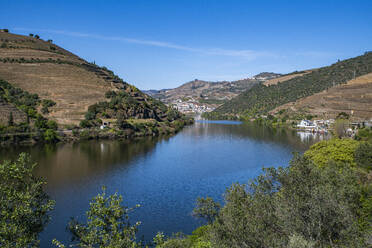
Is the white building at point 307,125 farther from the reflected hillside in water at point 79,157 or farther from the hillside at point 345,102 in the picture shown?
the reflected hillside in water at point 79,157

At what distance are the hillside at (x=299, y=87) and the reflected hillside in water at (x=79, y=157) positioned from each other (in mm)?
99891

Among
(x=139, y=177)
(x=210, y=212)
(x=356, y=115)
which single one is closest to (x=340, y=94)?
(x=356, y=115)

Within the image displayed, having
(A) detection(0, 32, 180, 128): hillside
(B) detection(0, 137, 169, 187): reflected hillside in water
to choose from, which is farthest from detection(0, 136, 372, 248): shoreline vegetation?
(A) detection(0, 32, 180, 128): hillside

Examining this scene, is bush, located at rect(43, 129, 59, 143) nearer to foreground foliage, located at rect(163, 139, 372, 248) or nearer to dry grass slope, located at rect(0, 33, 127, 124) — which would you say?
dry grass slope, located at rect(0, 33, 127, 124)

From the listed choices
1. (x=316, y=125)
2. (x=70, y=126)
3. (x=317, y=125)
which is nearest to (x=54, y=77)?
(x=70, y=126)

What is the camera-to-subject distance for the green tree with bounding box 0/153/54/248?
10320 millimetres

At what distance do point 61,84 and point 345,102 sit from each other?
92.6 m

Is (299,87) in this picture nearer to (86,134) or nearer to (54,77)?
(54,77)

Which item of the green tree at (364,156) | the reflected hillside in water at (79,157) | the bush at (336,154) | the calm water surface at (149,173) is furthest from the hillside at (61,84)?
the green tree at (364,156)

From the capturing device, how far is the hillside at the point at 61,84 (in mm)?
77438

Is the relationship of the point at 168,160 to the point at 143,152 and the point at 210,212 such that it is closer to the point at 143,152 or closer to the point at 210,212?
the point at 143,152

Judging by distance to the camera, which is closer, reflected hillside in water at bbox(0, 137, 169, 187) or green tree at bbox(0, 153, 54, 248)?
green tree at bbox(0, 153, 54, 248)

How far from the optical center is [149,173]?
39.4 metres

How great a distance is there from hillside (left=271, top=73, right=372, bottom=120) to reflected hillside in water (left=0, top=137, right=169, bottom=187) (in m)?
63.7
